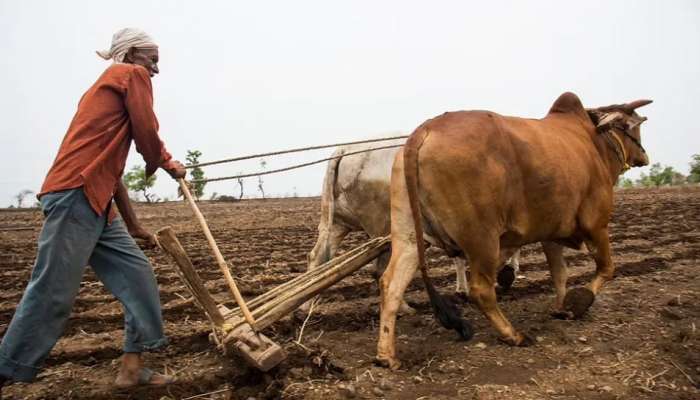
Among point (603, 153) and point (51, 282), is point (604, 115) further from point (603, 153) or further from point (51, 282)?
point (51, 282)

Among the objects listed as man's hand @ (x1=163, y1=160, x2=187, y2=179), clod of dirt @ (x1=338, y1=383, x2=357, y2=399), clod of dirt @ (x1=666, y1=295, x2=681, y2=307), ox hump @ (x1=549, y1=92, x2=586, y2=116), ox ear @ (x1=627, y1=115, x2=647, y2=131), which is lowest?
clod of dirt @ (x1=666, y1=295, x2=681, y2=307)

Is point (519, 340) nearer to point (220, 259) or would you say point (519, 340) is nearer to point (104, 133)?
point (220, 259)

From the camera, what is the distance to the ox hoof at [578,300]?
14.1 feet

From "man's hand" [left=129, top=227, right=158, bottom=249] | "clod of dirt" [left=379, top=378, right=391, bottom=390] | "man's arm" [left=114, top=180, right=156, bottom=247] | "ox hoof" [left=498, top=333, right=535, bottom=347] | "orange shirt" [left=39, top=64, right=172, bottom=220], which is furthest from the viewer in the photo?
"ox hoof" [left=498, top=333, right=535, bottom=347]

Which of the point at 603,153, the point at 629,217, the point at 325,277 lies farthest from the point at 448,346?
the point at 629,217

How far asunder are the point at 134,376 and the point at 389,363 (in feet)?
5.15

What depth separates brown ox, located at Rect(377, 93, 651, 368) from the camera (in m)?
3.59

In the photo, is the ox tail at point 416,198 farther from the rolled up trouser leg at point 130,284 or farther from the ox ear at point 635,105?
the ox ear at point 635,105

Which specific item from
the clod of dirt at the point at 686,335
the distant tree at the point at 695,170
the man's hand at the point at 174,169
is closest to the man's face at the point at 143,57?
the man's hand at the point at 174,169

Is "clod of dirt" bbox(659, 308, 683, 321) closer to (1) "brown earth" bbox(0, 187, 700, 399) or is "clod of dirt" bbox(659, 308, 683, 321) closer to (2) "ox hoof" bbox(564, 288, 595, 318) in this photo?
(1) "brown earth" bbox(0, 187, 700, 399)

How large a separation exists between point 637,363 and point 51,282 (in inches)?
140

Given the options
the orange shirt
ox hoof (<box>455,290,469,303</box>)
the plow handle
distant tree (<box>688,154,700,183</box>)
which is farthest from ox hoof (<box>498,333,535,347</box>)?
Result: distant tree (<box>688,154,700,183</box>)

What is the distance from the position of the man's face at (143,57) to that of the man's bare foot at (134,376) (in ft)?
5.72

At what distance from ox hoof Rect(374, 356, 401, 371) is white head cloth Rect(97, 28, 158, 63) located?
2.41 meters
